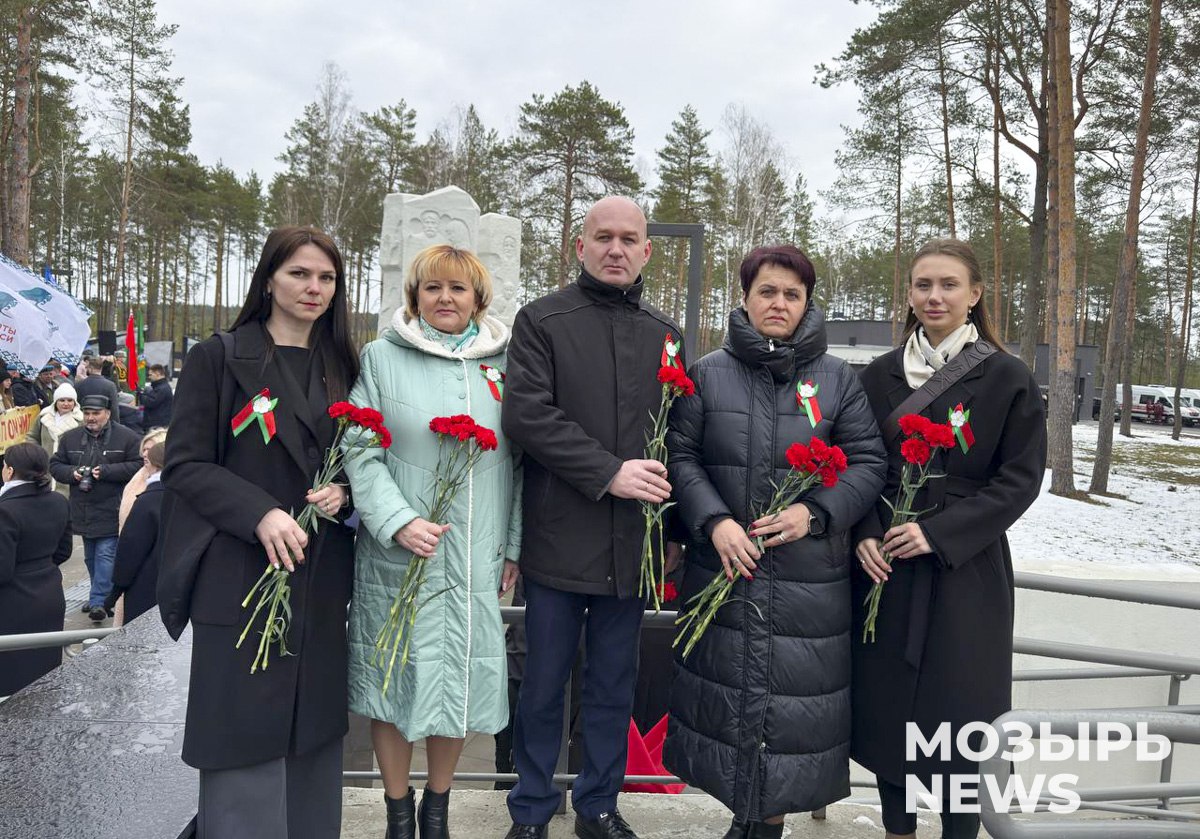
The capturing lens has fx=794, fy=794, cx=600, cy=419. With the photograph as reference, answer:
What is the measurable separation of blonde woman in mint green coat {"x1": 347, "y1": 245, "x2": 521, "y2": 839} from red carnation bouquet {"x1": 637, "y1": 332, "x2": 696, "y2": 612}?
0.45m

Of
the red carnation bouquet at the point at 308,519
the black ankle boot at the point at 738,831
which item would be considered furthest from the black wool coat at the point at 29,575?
the black ankle boot at the point at 738,831

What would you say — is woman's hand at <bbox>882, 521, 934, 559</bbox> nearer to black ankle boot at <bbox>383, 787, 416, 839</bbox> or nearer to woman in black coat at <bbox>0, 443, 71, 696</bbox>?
black ankle boot at <bbox>383, 787, 416, 839</bbox>

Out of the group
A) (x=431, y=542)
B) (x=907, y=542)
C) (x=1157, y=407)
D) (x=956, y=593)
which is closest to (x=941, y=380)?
(x=907, y=542)

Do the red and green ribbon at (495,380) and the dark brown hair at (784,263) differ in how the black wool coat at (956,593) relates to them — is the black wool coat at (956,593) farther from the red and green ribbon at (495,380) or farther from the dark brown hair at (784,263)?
the red and green ribbon at (495,380)

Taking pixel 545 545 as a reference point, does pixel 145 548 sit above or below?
below

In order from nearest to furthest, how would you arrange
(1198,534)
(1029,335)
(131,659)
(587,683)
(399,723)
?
(399,723), (587,683), (131,659), (1198,534), (1029,335)

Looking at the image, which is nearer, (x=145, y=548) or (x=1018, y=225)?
(x=145, y=548)

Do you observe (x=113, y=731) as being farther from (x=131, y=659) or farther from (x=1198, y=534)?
(x=1198, y=534)

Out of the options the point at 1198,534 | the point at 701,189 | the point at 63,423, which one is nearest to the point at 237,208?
the point at 701,189

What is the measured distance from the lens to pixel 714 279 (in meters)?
37.7

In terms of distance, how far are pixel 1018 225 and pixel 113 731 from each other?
39.2 metres

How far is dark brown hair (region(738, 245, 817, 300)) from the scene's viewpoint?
8.18 ft

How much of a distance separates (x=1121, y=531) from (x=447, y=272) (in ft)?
40.0

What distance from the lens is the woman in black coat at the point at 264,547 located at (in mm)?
1973
